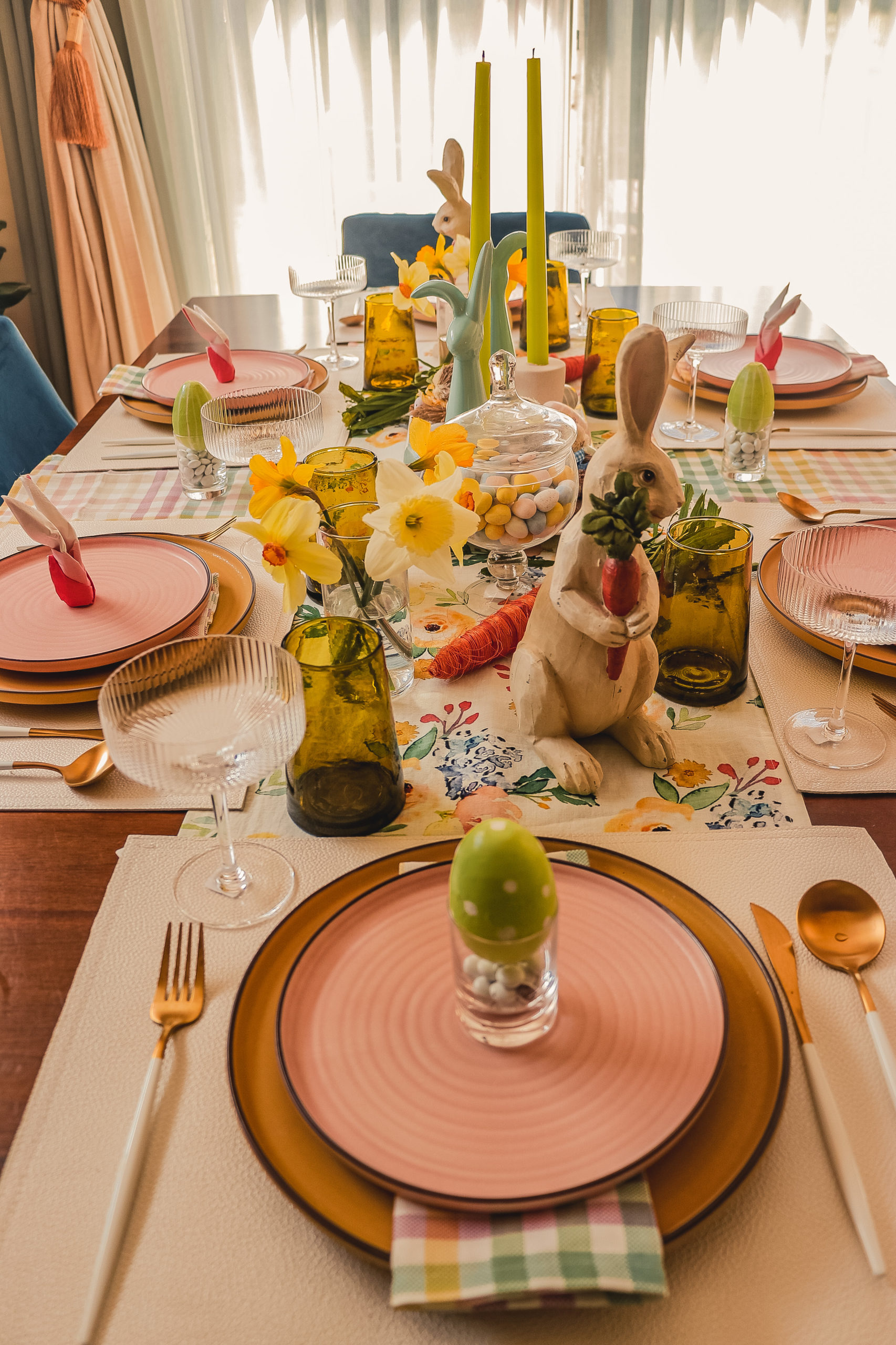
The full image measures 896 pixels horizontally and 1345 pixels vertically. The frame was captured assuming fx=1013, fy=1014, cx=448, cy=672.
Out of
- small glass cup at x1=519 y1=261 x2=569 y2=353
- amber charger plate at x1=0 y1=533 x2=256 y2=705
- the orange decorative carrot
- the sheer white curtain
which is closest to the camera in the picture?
the orange decorative carrot

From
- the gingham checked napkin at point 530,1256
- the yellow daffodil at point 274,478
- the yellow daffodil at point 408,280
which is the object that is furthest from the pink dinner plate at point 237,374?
the gingham checked napkin at point 530,1256

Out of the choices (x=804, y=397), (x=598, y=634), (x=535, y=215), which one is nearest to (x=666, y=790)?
(x=598, y=634)

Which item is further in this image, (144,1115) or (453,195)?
(453,195)

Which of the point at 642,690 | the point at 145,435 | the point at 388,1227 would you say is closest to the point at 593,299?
the point at 145,435

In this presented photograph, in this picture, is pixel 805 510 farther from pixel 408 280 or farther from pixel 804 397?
pixel 408 280

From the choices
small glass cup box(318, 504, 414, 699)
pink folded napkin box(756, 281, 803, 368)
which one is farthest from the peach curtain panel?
small glass cup box(318, 504, 414, 699)

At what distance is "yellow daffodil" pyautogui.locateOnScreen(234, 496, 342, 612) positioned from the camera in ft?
2.63

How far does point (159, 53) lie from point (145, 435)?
2305mm

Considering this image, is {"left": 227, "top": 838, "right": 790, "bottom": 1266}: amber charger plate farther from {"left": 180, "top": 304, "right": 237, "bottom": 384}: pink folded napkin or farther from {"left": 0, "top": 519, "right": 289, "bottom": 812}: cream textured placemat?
{"left": 180, "top": 304, "right": 237, "bottom": 384}: pink folded napkin

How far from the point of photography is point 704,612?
0.93 meters

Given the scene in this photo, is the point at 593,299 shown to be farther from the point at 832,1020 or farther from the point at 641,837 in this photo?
the point at 832,1020

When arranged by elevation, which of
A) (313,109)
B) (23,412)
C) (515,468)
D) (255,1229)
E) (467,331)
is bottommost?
(255,1229)

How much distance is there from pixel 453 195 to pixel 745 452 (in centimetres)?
58

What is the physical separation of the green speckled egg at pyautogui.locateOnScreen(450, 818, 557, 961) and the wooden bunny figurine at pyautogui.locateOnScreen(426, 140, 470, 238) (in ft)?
3.85
